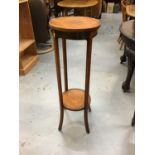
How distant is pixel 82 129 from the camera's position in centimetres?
201

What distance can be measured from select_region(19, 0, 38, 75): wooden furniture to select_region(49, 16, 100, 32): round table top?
144 centimetres

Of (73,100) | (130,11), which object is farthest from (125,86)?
(130,11)

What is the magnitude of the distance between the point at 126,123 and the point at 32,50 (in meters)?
1.89

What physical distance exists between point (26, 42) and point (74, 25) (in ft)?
5.76

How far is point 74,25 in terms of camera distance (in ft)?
5.01

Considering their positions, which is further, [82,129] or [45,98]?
[45,98]

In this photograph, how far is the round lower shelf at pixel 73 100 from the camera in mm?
1909

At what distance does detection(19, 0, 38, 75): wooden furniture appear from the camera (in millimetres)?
2941

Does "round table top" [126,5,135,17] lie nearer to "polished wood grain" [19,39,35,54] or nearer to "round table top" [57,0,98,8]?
"round table top" [57,0,98,8]

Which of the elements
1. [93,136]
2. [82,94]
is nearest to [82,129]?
[93,136]

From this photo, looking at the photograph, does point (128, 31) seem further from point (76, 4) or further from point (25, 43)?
point (76, 4)

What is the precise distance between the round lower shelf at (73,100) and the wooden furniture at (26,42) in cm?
110

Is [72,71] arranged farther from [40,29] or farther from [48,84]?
[40,29]

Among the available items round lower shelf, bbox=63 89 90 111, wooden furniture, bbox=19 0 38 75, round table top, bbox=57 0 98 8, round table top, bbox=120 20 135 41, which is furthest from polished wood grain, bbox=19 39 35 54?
round table top, bbox=120 20 135 41
